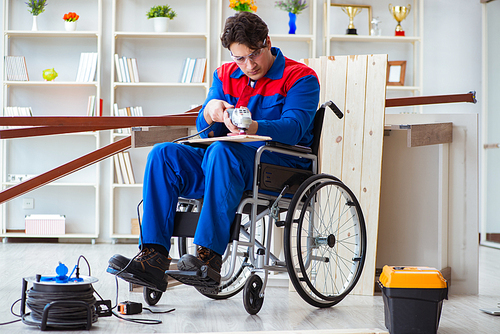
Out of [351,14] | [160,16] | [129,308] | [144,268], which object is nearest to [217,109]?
[144,268]

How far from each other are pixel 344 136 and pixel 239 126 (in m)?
0.92

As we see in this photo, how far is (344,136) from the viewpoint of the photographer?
8.13 feet

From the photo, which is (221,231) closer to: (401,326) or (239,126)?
(239,126)

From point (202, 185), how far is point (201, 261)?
0.32 metres

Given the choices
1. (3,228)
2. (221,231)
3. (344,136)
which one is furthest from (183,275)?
(3,228)

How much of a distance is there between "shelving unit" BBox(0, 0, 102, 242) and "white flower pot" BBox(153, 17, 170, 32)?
54 centimetres

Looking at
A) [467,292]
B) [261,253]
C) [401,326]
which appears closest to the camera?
[401,326]

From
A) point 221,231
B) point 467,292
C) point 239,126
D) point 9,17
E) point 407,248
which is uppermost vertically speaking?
point 9,17

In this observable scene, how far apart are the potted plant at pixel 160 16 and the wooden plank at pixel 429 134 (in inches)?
113

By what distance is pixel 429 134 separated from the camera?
2285 mm

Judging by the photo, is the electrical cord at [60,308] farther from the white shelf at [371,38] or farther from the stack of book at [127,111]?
the white shelf at [371,38]

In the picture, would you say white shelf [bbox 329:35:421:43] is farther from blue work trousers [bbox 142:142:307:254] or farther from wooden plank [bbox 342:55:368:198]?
blue work trousers [bbox 142:142:307:254]

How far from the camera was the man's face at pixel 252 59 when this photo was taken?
1.92 metres

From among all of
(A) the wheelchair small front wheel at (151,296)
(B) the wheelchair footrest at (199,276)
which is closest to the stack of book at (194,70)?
(A) the wheelchair small front wheel at (151,296)
